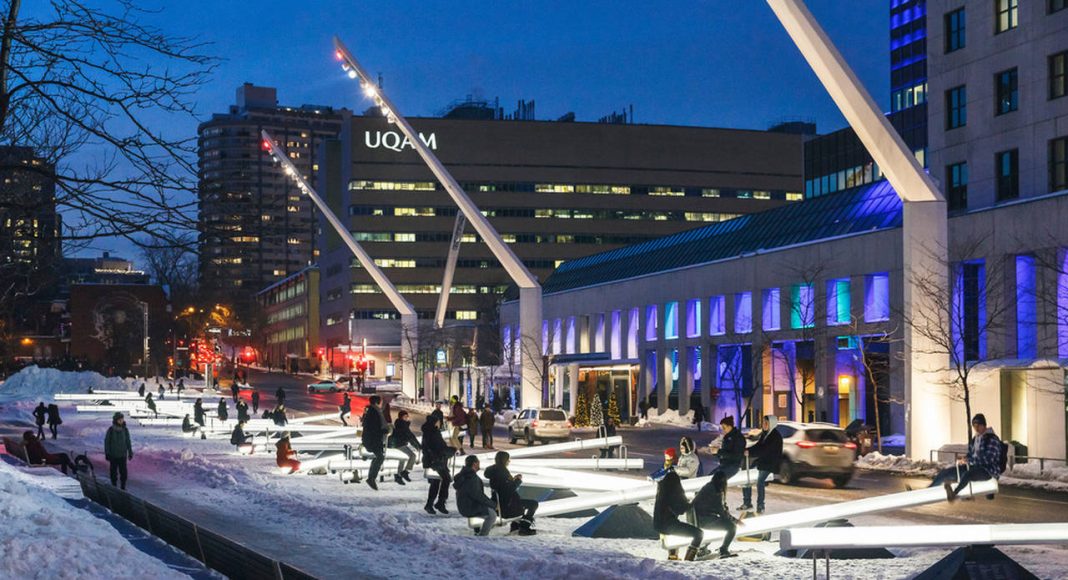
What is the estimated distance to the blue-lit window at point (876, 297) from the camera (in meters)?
53.3

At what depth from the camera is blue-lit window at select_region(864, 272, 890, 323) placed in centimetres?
5328

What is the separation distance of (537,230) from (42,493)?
14577 cm

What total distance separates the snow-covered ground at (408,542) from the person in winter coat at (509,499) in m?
0.28

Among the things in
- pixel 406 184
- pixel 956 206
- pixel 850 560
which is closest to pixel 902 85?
pixel 956 206

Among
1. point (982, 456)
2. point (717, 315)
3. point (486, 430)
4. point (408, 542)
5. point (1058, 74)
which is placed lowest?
point (408, 542)

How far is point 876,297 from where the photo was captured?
5394 cm

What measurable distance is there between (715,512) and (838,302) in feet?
134

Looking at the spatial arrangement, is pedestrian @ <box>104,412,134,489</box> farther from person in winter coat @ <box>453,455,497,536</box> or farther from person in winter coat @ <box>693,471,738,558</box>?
person in winter coat @ <box>693,471,738,558</box>

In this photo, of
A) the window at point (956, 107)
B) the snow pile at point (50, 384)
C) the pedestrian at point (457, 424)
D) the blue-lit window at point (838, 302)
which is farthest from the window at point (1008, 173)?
the snow pile at point (50, 384)

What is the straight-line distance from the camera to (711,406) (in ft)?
218

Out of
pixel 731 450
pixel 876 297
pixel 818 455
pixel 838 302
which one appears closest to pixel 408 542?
pixel 731 450

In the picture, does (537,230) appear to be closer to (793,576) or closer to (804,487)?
(804,487)

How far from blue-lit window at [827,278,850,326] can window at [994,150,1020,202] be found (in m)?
9.86

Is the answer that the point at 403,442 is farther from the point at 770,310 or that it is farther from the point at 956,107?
the point at 770,310
